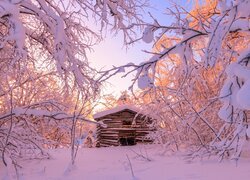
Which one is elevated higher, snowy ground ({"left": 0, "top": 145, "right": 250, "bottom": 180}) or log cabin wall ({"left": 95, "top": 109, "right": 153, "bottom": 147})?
log cabin wall ({"left": 95, "top": 109, "right": 153, "bottom": 147})

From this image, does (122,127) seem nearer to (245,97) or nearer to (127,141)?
(127,141)

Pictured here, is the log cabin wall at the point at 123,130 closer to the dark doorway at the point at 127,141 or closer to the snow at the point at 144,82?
the dark doorway at the point at 127,141

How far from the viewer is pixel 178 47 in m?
3.67

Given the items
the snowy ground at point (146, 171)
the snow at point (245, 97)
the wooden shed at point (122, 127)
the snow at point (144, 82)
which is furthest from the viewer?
the wooden shed at point (122, 127)

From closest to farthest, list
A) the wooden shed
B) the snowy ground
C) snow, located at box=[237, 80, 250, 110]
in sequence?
snow, located at box=[237, 80, 250, 110] → the snowy ground → the wooden shed

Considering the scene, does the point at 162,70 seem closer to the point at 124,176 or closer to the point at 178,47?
the point at 124,176

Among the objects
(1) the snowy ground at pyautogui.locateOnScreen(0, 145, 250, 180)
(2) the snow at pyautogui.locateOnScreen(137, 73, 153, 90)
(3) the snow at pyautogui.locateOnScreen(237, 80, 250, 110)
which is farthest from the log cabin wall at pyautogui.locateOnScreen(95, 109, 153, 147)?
(3) the snow at pyautogui.locateOnScreen(237, 80, 250, 110)

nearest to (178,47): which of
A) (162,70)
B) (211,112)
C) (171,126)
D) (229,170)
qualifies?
(229,170)

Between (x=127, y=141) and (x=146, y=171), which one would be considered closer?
(x=146, y=171)

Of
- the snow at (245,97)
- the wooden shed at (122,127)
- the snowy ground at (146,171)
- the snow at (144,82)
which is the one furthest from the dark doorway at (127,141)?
the snow at (245,97)

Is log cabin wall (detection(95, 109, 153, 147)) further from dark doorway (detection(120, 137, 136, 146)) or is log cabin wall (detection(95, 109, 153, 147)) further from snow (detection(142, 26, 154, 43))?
snow (detection(142, 26, 154, 43))

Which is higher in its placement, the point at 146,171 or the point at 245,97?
the point at 245,97

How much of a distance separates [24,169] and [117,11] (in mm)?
3347

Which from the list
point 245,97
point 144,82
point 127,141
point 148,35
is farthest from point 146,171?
point 127,141
